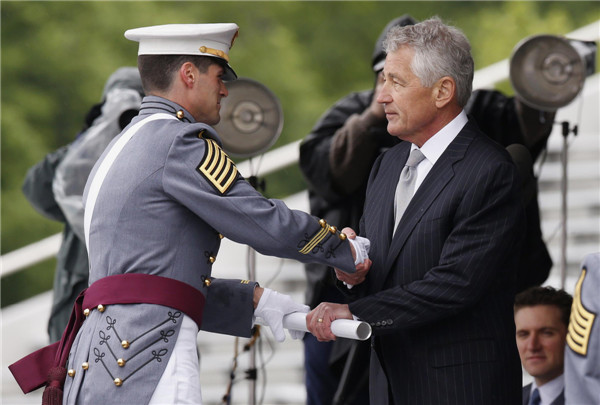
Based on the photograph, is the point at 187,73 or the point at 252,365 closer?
the point at 187,73

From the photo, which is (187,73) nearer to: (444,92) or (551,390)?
(444,92)

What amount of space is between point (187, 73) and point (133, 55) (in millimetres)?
Answer: 12257

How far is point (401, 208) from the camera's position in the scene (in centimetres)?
370

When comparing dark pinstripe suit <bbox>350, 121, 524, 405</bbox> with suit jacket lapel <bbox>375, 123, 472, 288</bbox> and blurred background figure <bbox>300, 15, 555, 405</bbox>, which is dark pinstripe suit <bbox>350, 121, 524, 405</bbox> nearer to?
suit jacket lapel <bbox>375, 123, 472, 288</bbox>

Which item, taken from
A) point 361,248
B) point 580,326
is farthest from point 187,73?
point 580,326

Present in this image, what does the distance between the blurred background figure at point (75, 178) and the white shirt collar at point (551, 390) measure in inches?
83.5

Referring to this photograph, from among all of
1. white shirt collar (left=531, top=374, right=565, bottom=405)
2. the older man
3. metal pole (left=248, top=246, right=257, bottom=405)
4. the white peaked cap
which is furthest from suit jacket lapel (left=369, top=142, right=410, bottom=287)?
metal pole (left=248, top=246, right=257, bottom=405)

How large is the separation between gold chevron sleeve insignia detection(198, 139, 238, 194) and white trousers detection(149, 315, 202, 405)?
41 centimetres

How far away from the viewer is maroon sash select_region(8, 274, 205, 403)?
3273mm

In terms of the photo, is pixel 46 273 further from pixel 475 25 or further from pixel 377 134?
pixel 377 134

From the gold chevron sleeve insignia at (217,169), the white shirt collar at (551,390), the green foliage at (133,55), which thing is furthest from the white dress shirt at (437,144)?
the green foliage at (133,55)

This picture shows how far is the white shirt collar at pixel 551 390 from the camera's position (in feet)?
13.7

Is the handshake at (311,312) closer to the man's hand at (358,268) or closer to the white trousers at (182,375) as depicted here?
the man's hand at (358,268)

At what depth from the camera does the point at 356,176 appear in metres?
5.14
